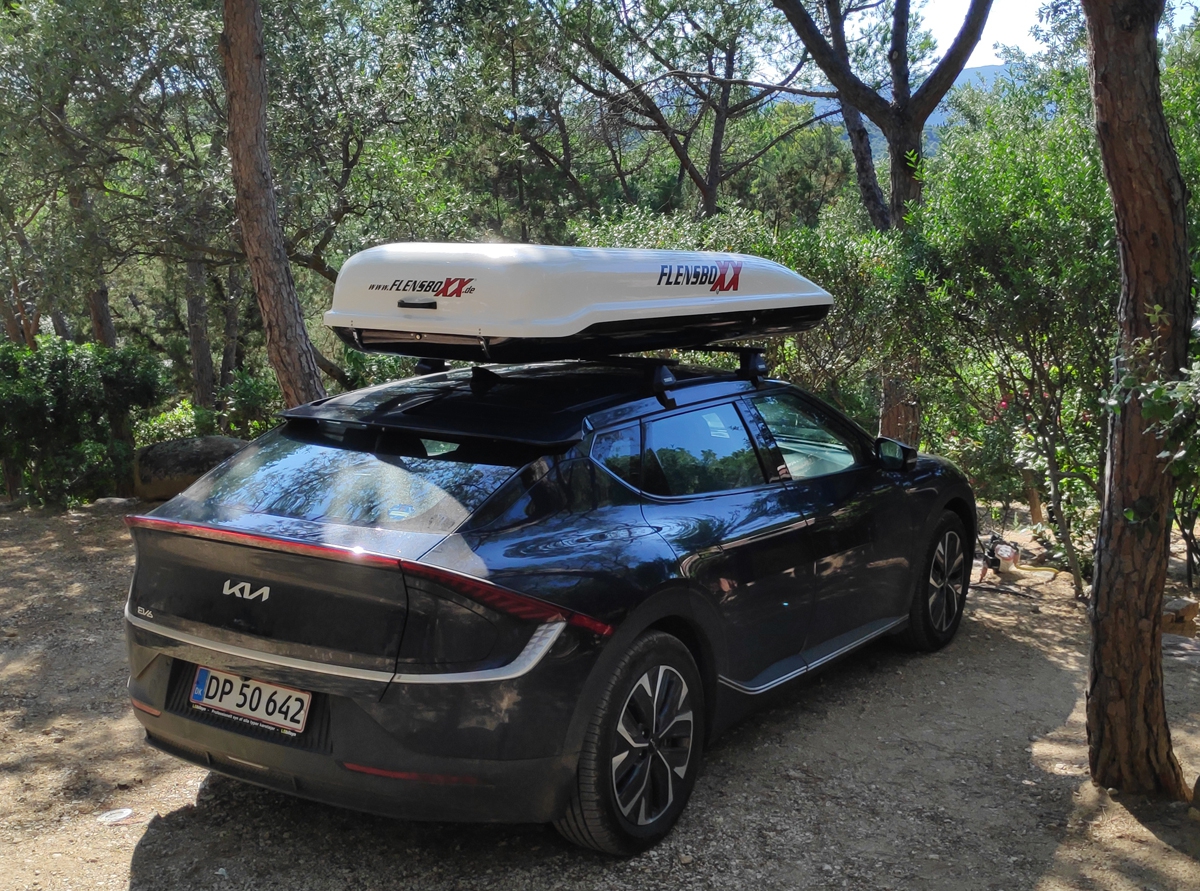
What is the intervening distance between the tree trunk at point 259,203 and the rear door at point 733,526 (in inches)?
196

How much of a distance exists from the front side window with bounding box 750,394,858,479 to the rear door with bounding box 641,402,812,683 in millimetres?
234

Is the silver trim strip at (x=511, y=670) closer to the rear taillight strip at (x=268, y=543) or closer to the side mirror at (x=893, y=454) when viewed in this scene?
the rear taillight strip at (x=268, y=543)

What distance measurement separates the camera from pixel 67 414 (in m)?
11.3

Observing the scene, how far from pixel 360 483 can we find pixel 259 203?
18.6 ft

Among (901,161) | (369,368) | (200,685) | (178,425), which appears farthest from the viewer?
(369,368)

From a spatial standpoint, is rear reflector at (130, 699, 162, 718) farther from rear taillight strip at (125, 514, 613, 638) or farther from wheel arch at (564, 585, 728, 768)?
wheel arch at (564, 585, 728, 768)

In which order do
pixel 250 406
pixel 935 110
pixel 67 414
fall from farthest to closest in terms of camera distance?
pixel 935 110, pixel 250 406, pixel 67 414

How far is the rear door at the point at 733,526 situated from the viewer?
4.09m

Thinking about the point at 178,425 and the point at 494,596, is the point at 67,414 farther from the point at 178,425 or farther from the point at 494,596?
the point at 494,596

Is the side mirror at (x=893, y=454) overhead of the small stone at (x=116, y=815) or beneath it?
overhead

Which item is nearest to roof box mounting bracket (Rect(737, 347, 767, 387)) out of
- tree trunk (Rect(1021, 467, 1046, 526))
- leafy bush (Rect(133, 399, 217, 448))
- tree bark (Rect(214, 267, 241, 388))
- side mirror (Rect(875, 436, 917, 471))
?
side mirror (Rect(875, 436, 917, 471))

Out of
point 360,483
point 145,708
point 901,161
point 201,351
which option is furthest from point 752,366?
point 201,351

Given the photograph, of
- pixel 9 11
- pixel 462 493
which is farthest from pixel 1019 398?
pixel 9 11

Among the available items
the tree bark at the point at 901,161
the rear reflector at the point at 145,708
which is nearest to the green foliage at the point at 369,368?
the tree bark at the point at 901,161
